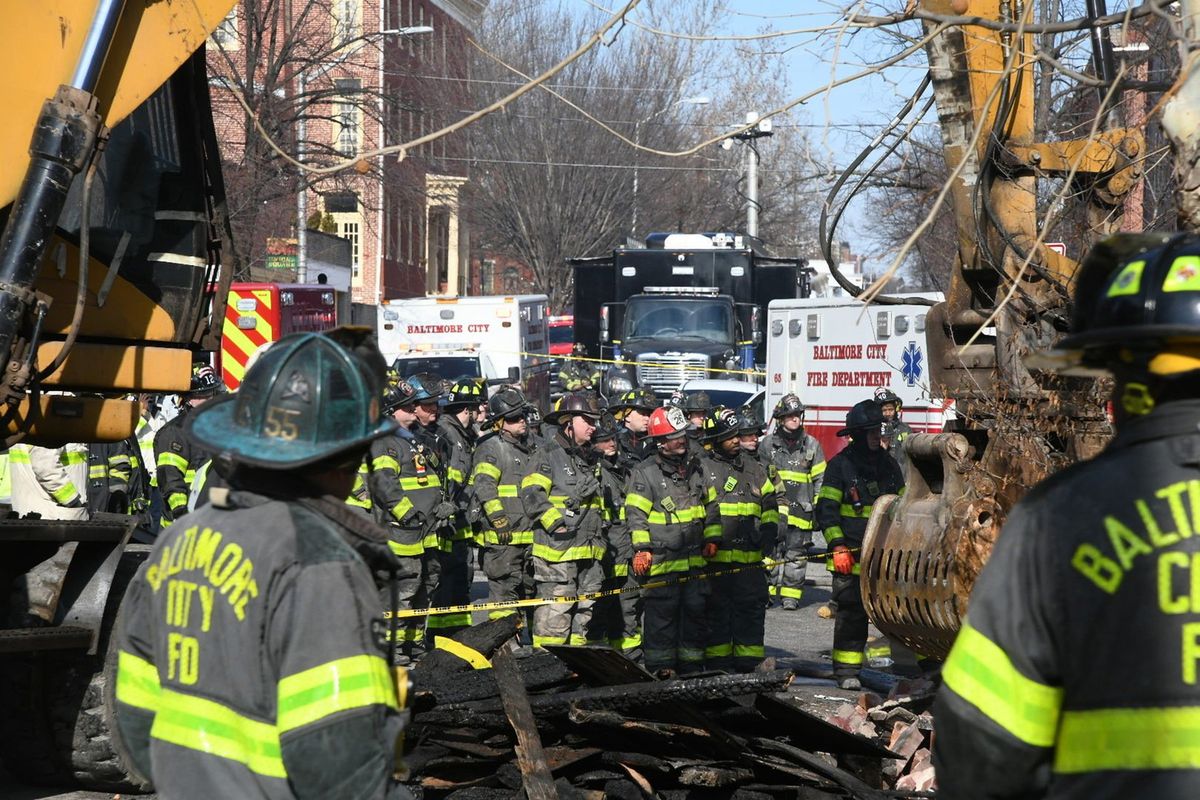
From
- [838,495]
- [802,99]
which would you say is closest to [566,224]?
[838,495]

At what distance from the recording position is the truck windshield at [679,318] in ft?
85.2

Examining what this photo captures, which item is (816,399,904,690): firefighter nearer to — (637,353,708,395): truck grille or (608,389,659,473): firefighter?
(608,389,659,473): firefighter

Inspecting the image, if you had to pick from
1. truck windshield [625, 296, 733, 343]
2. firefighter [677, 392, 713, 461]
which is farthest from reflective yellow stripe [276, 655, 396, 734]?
truck windshield [625, 296, 733, 343]

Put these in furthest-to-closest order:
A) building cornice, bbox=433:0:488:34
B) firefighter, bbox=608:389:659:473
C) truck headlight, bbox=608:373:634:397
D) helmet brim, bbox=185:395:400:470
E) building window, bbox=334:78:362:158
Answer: building cornice, bbox=433:0:488:34 → building window, bbox=334:78:362:158 → truck headlight, bbox=608:373:634:397 → firefighter, bbox=608:389:659:473 → helmet brim, bbox=185:395:400:470

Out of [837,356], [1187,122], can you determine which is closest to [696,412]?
[1187,122]

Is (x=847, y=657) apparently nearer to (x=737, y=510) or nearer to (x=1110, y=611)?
(x=737, y=510)

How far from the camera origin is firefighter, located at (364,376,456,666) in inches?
449

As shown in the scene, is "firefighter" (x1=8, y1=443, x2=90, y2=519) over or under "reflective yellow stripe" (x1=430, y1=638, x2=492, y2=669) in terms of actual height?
over

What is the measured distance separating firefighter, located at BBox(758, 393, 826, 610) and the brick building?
6.26 m

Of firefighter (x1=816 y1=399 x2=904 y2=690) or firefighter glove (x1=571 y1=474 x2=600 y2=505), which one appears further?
firefighter (x1=816 y1=399 x2=904 y2=690)

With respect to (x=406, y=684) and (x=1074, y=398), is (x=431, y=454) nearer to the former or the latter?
(x=1074, y=398)

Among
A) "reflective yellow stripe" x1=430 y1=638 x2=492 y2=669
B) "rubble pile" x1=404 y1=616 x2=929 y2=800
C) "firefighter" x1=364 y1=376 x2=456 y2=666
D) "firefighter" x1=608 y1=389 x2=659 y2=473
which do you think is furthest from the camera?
"firefighter" x1=608 y1=389 x2=659 y2=473

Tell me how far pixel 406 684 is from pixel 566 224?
137 ft

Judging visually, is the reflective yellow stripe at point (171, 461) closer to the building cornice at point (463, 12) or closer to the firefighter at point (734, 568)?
the firefighter at point (734, 568)
